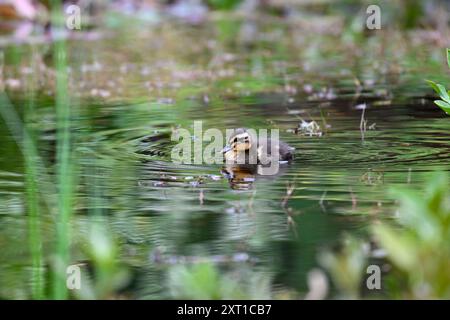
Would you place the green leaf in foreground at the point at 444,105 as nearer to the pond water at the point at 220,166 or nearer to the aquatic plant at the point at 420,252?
the pond water at the point at 220,166

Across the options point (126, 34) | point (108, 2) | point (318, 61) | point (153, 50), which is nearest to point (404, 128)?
point (318, 61)

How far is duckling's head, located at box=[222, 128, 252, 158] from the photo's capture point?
6.18 meters

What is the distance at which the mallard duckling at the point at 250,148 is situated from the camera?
605 centimetres

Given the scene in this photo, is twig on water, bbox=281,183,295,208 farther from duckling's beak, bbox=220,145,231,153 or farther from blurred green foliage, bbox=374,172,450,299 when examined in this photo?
blurred green foliage, bbox=374,172,450,299

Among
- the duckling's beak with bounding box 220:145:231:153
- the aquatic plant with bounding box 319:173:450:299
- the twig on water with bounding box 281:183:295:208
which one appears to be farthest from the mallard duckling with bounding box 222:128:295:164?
the aquatic plant with bounding box 319:173:450:299

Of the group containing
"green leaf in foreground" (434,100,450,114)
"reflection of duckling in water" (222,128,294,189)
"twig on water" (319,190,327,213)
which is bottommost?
"twig on water" (319,190,327,213)

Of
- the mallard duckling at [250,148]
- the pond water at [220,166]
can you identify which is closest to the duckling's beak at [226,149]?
the mallard duckling at [250,148]

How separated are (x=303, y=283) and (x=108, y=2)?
58.6 ft

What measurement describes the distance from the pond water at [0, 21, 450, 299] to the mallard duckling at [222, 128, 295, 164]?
162 mm

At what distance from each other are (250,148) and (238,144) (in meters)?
0.10

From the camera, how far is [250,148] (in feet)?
20.5

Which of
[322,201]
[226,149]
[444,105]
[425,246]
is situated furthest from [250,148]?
[425,246]

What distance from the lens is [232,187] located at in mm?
5352

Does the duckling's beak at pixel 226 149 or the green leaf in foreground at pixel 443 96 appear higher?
the green leaf in foreground at pixel 443 96
